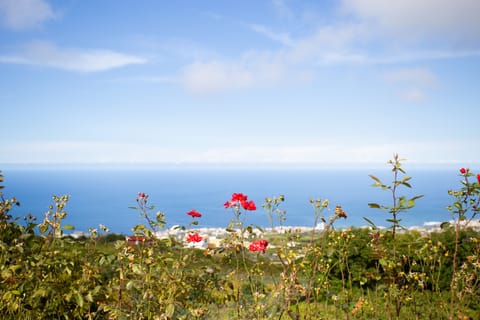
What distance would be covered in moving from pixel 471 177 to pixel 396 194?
62 centimetres

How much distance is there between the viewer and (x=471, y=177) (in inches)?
111

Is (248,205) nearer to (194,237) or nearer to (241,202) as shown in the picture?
(241,202)

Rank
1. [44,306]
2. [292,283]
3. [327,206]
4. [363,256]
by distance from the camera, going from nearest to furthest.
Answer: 1. [292,283]
2. [327,206]
3. [44,306]
4. [363,256]

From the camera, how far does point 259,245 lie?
2.77 metres

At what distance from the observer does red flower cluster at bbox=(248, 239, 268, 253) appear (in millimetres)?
2748

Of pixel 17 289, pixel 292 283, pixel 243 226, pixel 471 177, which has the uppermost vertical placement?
pixel 471 177

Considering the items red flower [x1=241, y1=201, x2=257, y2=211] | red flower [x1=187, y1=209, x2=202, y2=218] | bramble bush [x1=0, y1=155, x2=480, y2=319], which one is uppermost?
red flower [x1=241, y1=201, x2=257, y2=211]

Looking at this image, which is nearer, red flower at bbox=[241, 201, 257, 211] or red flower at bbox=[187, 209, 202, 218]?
red flower at bbox=[241, 201, 257, 211]

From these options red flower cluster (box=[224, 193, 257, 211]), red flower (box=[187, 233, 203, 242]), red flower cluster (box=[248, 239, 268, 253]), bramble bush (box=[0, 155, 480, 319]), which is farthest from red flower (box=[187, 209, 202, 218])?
red flower cluster (box=[248, 239, 268, 253])

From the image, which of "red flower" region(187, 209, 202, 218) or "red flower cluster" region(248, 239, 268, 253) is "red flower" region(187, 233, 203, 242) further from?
"red flower cluster" region(248, 239, 268, 253)

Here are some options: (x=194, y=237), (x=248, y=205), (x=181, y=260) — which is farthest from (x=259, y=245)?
(x=181, y=260)

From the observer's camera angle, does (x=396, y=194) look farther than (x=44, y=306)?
No

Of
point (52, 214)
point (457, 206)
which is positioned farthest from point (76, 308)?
point (457, 206)

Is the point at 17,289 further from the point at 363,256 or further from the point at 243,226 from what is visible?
the point at 363,256
